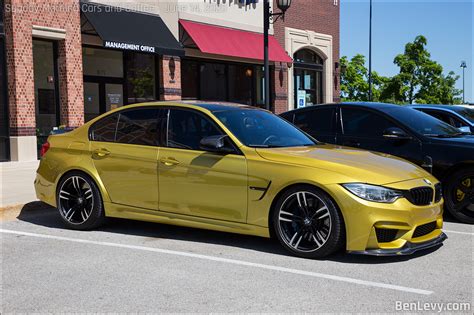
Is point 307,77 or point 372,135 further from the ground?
point 307,77

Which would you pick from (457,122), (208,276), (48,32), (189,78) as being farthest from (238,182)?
(189,78)

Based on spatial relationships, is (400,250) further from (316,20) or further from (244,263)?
(316,20)

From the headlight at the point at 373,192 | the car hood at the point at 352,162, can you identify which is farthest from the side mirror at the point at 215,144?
the headlight at the point at 373,192

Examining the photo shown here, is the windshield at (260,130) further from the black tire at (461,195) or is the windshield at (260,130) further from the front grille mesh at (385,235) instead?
the black tire at (461,195)

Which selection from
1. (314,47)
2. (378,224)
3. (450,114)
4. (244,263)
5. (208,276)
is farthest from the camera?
(314,47)

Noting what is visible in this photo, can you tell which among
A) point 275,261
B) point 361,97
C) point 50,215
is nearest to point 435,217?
point 275,261

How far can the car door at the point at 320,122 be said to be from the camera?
Result: 846 cm

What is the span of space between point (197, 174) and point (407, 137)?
10.6 feet

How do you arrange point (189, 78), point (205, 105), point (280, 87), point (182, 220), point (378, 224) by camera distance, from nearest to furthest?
point (378, 224), point (182, 220), point (205, 105), point (189, 78), point (280, 87)

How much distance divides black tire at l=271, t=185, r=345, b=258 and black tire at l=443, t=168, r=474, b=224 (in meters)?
2.77

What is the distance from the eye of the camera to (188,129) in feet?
20.6

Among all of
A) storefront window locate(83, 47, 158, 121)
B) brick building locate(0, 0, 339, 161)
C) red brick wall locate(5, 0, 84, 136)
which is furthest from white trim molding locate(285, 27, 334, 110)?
red brick wall locate(5, 0, 84, 136)

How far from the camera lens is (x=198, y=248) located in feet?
19.3

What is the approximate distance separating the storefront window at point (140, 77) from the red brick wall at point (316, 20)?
6.82 m
